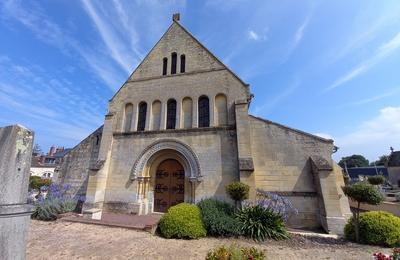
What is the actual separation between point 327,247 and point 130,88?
13424 mm

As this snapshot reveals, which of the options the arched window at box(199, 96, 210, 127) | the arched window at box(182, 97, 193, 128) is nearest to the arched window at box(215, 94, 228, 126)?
the arched window at box(199, 96, 210, 127)

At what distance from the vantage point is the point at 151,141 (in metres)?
11.5

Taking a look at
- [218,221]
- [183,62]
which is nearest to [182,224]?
[218,221]

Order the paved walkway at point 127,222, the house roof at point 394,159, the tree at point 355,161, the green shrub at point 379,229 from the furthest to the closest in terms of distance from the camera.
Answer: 1. the tree at point 355,161
2. the house roof at point 394,159
3. the paved walkway at point 127,222
4. the green shrub at point 379,229

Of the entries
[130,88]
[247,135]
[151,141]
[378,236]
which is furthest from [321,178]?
[130,88]

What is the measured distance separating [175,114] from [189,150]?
2.72m

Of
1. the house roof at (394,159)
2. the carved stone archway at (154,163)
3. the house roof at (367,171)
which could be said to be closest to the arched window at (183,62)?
the carved stone archway at (154,163)

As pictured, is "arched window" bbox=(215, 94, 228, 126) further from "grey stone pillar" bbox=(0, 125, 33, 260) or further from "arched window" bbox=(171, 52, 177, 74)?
"grey stone pillar" bbox=(0, 125, 33, 260)

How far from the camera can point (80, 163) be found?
12812mm

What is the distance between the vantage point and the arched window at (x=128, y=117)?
12.6 metres

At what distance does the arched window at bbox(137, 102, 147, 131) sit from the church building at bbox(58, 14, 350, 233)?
0.22 ft

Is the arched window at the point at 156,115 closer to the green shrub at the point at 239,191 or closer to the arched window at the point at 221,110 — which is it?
the arched window at the point at 221,110

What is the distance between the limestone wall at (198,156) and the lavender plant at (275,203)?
150 centimetres

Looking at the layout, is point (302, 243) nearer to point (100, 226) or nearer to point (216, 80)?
point (100, 226)
